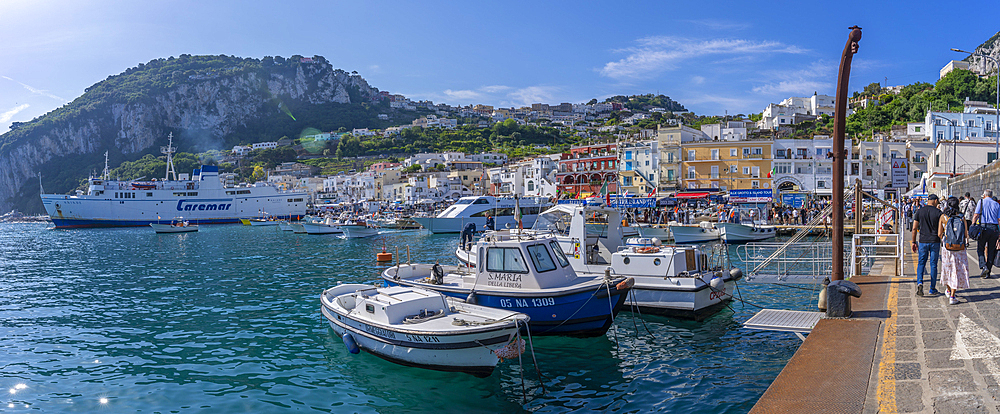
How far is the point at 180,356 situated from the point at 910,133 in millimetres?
76975

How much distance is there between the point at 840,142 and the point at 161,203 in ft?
296

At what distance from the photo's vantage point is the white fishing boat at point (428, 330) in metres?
9.09

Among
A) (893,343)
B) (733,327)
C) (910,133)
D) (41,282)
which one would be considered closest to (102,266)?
(41,282)

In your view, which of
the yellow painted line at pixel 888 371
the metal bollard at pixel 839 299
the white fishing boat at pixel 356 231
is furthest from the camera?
the white fishing boat at pixel 356 231

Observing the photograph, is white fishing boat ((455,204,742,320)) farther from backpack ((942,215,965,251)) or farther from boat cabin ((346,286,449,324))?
backpack ((942,215,965,251))

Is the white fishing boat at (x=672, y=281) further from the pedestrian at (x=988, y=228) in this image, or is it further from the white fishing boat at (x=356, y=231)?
the white fishing boat at (x=356, y=231)

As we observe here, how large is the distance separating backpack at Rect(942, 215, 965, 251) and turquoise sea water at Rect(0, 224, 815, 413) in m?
3.36

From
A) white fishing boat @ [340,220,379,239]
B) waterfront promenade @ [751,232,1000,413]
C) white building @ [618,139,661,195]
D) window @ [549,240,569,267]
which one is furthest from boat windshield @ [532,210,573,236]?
white building @ [618,139,661,195]

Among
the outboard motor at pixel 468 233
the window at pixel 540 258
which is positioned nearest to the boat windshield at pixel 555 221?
the outboard motor at pixel 468 233

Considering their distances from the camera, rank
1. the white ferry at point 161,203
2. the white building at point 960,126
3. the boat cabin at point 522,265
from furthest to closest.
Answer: the white ferry at point 161,203
the white building at point 960,126
the boat cabin at point 522,265

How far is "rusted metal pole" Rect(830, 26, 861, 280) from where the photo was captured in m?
9.39

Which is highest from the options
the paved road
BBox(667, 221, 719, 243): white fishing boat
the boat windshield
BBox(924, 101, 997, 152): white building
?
BBox(924, 101, 997, 152): white building

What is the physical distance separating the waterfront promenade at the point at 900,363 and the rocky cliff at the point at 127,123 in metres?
178

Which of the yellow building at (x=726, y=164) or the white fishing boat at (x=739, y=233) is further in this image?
the yellow building at (x=726, y=164)
